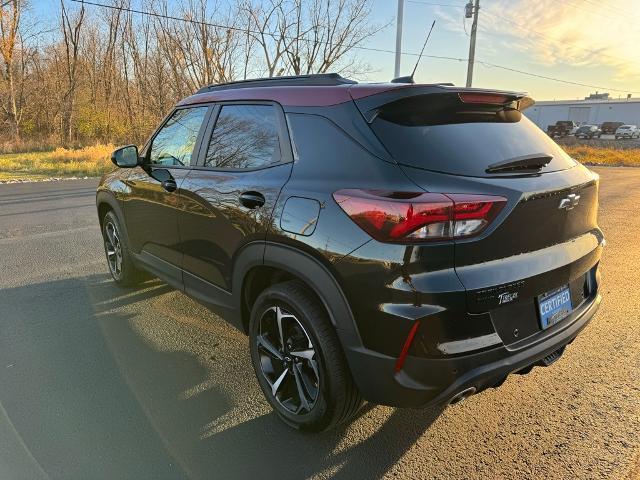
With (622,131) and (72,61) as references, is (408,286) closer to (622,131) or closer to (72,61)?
(72,61)

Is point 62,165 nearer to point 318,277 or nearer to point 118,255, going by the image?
point 118,255

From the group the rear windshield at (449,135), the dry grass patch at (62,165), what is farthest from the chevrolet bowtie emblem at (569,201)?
the dry grass patch at (62,165)

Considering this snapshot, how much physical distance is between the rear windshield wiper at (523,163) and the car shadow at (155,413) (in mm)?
1431

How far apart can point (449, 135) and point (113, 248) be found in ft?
12.2

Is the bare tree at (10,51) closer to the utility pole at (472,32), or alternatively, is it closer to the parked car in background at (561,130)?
the utility pole at (472,32)

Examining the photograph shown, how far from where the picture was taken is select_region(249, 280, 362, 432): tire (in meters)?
2.20

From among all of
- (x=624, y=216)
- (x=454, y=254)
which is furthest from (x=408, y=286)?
(x=624, y=216)

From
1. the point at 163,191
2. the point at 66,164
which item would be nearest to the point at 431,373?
the point at 163,191

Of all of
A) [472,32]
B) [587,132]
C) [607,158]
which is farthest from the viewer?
[587,132]

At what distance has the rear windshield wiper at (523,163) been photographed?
2.12 meters

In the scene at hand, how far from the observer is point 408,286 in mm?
1854

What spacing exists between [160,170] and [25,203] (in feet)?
25.2

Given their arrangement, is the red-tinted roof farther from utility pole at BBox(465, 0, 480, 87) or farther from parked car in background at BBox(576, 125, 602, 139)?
parked car in background at BBox(576, 125, 602, 139)

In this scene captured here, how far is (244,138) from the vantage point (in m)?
2.83
